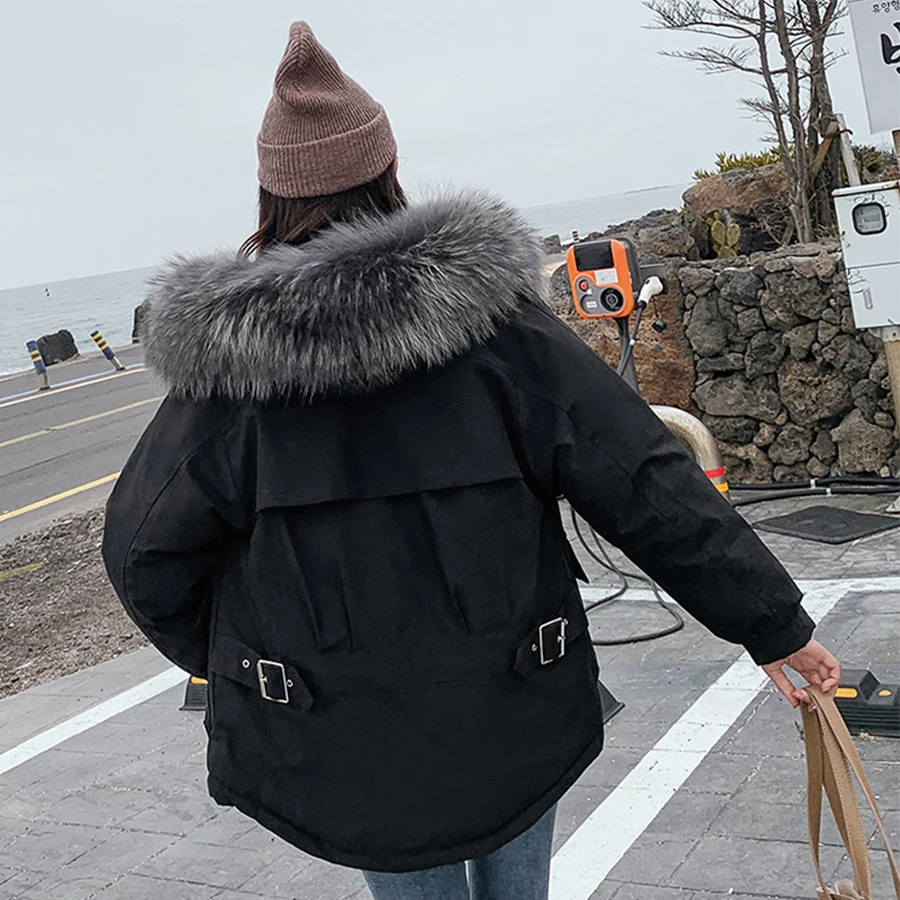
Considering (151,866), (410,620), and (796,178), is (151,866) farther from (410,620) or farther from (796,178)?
(796,178)

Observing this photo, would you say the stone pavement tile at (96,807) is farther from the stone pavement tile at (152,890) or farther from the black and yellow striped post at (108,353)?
→ the black and yellow striped post at (108,353)

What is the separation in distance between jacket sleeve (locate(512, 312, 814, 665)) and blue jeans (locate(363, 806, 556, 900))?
1.56ft

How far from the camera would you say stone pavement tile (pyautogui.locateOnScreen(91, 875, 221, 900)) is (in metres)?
3.50

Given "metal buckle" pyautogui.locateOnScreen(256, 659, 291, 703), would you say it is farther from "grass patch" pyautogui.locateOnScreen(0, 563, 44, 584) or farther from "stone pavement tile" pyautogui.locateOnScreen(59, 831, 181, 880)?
"grass patch" pyautogui.locateOnScreen(0, 563, 44, 584)

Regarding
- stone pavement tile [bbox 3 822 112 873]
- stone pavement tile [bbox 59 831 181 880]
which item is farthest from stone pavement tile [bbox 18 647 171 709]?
stone pavement tile [bbox 59 831 181 880]

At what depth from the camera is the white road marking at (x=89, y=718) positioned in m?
4.96

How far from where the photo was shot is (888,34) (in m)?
4.38

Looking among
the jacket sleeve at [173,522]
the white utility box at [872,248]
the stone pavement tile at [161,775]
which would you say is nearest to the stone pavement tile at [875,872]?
the jacket sleeve at [173,522]

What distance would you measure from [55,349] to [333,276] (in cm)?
2560

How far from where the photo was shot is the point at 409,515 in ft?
6.18

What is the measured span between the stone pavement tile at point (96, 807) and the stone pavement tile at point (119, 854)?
0.50 feet

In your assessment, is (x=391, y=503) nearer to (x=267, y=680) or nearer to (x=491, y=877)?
(x=267, y=680)

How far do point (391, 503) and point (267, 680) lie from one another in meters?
0.35

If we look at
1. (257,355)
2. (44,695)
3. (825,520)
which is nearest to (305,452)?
(257,355)
